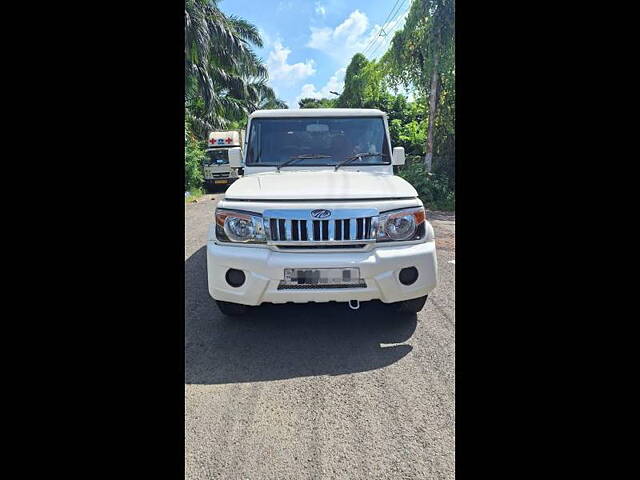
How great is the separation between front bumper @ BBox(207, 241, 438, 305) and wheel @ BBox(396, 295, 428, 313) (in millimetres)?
386

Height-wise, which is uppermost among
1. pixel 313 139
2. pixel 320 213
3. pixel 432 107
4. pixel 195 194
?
pixel 432 107

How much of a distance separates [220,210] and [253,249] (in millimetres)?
423

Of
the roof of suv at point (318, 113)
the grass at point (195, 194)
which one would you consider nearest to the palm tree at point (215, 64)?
the grass at point (195, 194)

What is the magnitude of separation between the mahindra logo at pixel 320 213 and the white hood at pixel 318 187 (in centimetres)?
12

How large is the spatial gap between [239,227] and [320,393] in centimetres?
132

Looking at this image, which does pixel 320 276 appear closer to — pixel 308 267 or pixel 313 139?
pixel 308 267

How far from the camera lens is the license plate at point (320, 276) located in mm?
2857

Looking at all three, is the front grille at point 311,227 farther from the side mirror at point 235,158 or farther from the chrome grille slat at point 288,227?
the side mirror at point 235,158

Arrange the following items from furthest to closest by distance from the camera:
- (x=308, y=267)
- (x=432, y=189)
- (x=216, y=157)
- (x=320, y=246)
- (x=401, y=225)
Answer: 1. (x=216, y=157)
2. (x=432, y=189)
3. (x=401, y=225)
4. (x=320, y=246)
5. (x=308, y=267)

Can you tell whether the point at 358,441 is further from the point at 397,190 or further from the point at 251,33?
the point at 251,33

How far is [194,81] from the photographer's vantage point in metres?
16.2

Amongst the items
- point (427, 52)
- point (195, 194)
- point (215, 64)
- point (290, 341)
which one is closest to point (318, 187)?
point (290, 341)

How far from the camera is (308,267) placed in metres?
2.85
